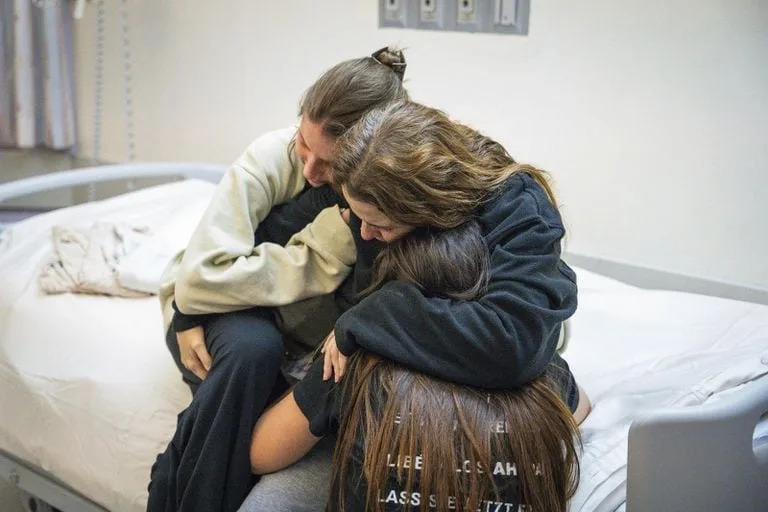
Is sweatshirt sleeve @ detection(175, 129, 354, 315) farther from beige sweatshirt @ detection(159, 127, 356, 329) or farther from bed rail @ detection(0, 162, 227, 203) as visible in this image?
bed rail @ detection(0, 162, 227, 203)

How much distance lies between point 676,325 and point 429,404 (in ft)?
2.72

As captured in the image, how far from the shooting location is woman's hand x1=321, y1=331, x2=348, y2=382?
121cm

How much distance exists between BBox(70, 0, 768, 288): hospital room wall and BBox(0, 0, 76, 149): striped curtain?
0.61 metres

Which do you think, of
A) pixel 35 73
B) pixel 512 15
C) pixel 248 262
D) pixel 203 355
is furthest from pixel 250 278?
pixel 35 73

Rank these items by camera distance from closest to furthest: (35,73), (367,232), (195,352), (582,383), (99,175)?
(367,232)
(195,352)
(582,383)
(99,175)
(35,73)

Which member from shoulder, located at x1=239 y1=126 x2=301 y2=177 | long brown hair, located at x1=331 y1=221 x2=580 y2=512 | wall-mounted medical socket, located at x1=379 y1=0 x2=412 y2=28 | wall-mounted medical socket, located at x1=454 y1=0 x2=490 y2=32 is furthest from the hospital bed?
wall-mounted medical socket, located at x1=379 y1=0 x2=412 y2=28

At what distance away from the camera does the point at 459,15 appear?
231 cm

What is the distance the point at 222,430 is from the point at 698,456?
2.21 feet

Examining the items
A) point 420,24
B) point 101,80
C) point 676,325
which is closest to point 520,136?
point 420,24

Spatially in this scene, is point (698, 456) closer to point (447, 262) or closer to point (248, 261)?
point (447, 262)

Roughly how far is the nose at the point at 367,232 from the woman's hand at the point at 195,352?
0.37 metres

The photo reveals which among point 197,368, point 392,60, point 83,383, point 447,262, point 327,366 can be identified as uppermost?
point 392,60

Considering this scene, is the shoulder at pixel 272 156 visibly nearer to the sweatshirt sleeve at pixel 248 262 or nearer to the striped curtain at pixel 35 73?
the sweatshirt sleeve at pixel 248 262

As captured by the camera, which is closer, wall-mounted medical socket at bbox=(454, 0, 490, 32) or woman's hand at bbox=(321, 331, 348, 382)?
woman's hand at bbox=(321, 331, 348, 382)
